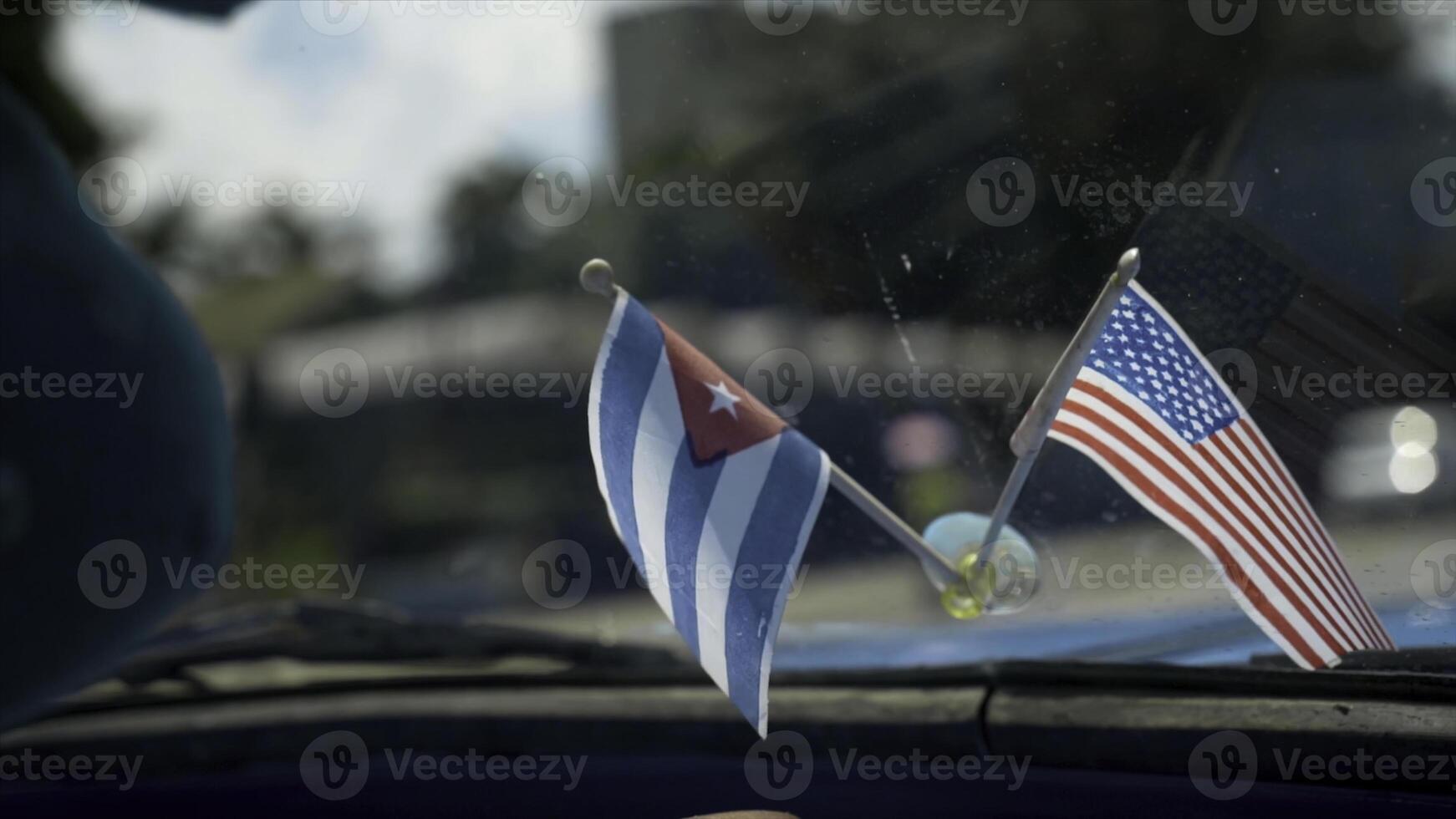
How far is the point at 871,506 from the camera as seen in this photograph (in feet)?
7.47

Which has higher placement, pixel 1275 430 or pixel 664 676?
pixel 1275 430

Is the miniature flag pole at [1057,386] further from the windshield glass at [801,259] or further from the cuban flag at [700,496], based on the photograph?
the cuban flag at [700,496]

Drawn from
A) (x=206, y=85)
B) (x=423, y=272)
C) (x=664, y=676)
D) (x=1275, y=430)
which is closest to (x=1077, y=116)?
(x=1275, y=430)

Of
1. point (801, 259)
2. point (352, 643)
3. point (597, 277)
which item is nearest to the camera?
point (597, 277)

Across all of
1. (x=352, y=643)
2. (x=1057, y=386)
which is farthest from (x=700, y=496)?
(x=352, y=643)

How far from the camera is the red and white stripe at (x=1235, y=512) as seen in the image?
212 centimetres

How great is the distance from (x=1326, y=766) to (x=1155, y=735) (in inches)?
10.0

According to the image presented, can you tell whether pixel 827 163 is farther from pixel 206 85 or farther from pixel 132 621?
pixel 132 621

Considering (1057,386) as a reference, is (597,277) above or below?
above

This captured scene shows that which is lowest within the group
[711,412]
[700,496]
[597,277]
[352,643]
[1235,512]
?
[352,643]

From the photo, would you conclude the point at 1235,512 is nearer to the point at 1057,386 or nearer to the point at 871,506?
the point at 1057,386

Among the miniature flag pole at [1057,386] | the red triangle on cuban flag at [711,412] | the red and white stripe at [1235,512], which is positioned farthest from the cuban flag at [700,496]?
the red and white stripe at [1235,512]

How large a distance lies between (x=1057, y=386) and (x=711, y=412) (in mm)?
504

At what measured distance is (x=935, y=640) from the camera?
2736 millimetres
